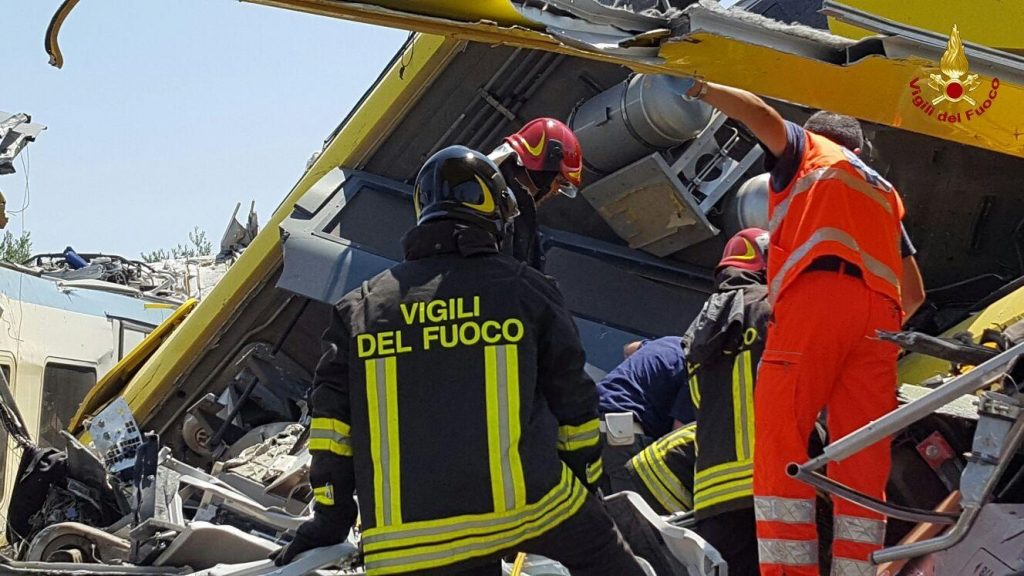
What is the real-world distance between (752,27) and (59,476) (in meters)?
3.86

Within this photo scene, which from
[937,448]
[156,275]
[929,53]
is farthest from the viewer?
[156,275]

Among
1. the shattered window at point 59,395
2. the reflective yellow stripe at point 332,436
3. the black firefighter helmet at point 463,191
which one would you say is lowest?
the reflective yellow stripe at point 332,436

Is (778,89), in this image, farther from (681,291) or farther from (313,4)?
(681,291)

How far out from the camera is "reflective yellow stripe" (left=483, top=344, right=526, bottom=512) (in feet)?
8.81

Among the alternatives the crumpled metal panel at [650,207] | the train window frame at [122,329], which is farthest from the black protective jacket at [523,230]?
the train window frame at [122,329]

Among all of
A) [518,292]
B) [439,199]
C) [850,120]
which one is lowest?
[518,292]

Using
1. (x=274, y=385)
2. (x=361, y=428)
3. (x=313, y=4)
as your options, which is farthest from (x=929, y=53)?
(x=274, y=385)

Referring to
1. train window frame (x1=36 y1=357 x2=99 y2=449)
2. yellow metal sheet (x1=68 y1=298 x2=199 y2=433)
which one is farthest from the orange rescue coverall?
train window frame (x1=36 y1=357 x2=99 y2=449)

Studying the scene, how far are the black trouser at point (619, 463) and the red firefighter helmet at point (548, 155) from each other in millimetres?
1061

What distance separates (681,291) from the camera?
18.1 feet

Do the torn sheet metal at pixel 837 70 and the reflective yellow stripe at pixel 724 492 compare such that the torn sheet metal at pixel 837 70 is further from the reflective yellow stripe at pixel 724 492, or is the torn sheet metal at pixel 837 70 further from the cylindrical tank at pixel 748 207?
the cylindrical tank at pixel 748 207

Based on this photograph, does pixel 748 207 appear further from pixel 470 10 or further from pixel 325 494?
pixel 470 10

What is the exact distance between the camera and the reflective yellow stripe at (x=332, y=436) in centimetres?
279

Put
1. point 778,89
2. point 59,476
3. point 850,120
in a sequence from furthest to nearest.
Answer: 1. point 59,476
2. point 850,120
3. point 778,89
